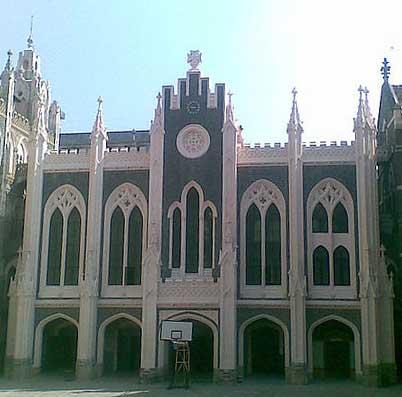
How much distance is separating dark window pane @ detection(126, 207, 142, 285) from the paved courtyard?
5.60m

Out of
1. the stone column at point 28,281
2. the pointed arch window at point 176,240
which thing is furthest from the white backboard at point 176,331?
the stone column at point 28,281

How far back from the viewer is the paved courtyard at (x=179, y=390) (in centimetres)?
3034

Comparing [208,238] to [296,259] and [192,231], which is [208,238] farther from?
[296,259]

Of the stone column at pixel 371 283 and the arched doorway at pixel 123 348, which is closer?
the stone column at pixel 371 283

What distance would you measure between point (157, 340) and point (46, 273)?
25.0 ft

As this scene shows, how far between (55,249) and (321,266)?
48.2ft

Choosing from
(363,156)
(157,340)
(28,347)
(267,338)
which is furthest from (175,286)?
(363,156)

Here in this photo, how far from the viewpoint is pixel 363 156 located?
36938 millimetres

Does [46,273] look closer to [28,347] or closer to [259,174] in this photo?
[28,347]

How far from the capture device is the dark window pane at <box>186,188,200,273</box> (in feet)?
123

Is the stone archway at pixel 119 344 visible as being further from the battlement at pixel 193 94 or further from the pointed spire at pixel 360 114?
the pointed spire at pixel 360 114

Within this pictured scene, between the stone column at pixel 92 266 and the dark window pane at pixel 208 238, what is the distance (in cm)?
583

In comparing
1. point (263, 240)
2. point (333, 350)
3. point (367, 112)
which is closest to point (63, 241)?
point (263, 240)

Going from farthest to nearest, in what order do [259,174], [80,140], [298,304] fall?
[80,140] < [259,174] < [298,304]
